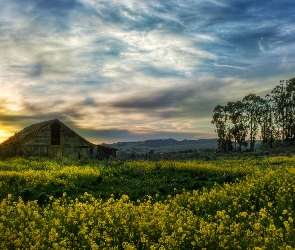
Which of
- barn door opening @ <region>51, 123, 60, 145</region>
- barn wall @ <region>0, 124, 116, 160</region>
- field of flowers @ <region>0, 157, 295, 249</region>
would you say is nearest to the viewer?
field of flowers @ <region>0, 157, 295, 249</region>

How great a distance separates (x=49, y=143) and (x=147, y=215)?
39.0m

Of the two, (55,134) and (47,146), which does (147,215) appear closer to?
(47,146)

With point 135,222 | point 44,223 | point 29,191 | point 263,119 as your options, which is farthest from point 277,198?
point 263,119

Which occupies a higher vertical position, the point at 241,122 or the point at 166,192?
the point at 241,122

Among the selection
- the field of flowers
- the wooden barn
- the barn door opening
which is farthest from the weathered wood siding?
the field of flowers

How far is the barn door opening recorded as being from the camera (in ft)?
151

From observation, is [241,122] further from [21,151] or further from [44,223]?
[44,223]

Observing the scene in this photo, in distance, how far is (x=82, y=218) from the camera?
28.4ft

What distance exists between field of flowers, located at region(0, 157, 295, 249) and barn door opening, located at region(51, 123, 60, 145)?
2527 centimetres

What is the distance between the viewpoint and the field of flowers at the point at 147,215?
6.66 m

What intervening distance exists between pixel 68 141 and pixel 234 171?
29.0 metres

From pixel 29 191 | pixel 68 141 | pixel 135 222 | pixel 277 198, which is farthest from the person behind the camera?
pixel 68 141

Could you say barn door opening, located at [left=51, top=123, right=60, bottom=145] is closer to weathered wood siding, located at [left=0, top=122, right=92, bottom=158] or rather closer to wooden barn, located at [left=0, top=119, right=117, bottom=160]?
wooden barn, located at [left=0, top=119, right=117, bottom=160]

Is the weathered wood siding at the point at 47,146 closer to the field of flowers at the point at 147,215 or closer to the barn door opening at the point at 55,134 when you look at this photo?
the barn door opening at the point at 55,134
